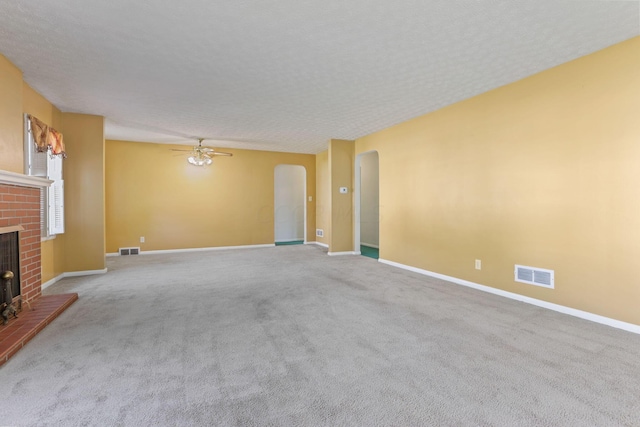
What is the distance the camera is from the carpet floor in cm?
157

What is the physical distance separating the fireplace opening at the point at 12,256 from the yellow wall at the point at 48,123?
1326 mm

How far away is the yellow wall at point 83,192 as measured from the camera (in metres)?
4.68

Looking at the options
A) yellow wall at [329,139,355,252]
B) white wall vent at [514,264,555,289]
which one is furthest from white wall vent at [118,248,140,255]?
white wall vent at [514,264,555,289]

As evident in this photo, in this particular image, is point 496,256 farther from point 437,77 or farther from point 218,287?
point 218,287

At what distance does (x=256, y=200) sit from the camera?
7980 millimetres

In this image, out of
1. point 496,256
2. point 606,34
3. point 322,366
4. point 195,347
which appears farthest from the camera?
point 496,256

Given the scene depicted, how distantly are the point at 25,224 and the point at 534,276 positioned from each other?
18.7 feet

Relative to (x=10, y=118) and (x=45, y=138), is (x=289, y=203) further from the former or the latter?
(x=10, y=118)

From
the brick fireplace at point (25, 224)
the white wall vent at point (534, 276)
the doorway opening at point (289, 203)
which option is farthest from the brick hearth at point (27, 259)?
the doorway opening at point (289, 203)

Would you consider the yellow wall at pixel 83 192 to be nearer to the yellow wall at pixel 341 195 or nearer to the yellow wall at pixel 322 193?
the yellow wall at pixel 341 195

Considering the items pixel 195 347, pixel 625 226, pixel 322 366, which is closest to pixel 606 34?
pixel 625 226

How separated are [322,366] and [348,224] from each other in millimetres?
4885

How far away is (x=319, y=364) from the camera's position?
206 centimetres

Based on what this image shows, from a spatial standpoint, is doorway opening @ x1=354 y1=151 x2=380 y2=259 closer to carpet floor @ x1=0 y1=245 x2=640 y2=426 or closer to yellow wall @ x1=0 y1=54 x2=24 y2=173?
carpet floor @ x1=0 y1=245 x2=640 y2=426
